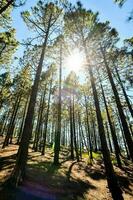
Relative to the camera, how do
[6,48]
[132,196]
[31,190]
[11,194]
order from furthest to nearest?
[6,48]
[132,196]
[31,190]
[11,194]

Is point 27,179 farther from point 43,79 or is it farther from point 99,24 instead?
point 43,79

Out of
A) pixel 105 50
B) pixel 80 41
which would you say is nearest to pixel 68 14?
pixel 80 41

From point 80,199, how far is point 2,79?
23161 millimetres

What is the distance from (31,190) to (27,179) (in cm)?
139

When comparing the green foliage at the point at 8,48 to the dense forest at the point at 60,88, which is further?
the green foliage at the point at 8,48

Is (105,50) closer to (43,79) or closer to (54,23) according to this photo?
(54,23)

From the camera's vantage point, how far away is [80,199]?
868cm

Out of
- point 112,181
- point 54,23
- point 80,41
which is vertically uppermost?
point 54,23

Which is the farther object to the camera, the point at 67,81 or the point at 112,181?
the point at 67,81

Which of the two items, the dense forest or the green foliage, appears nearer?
the dense forest

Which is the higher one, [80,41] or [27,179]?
[80,41]

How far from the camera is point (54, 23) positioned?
15312 millimetres

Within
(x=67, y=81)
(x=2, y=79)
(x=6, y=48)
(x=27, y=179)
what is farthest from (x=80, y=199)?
(x=2, y=79)

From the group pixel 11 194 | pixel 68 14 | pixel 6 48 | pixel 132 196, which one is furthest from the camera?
pixel 6 48
